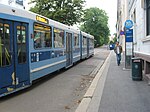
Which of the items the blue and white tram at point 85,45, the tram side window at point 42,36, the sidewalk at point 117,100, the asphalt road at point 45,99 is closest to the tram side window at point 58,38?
the tram side window at point 42,36

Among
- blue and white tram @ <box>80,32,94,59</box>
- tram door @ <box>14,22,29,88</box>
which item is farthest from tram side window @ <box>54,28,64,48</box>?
blue and white tram @ <box>80,32,94,59</box>

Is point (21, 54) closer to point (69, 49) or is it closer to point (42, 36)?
point (42, 36)

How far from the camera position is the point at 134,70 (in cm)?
1337

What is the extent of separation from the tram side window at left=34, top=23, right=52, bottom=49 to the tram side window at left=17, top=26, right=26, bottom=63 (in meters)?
1.25

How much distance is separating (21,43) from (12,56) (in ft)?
2.91

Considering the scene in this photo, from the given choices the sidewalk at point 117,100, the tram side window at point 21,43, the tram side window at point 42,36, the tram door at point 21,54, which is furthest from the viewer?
the tram side window at point 42,36

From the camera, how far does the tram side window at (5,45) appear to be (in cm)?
905

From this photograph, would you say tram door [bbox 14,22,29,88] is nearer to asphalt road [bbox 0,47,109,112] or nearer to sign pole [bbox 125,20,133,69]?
asphalt road [bbox 0,47,109,112]

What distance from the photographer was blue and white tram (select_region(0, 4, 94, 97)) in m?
9.21

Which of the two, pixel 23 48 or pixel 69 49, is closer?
pixel 23 48

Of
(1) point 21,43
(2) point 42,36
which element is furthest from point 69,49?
(1) point 21,43

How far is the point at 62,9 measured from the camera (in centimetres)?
4241

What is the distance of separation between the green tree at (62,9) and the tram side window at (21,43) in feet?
103

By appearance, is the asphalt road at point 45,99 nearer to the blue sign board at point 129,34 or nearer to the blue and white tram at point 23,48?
the blue and white tram at point 23,48
